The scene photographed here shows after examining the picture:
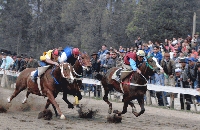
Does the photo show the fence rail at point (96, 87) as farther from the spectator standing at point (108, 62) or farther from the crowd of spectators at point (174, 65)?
the spectator standing at point (108, 62)

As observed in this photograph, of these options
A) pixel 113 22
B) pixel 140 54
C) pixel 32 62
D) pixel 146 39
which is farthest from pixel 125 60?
pixel 113 22

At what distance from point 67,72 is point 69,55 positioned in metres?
1.08

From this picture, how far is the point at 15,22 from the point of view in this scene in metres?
50.7

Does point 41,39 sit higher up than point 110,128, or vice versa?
point 41,39

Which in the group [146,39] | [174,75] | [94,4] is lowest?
[174,75]

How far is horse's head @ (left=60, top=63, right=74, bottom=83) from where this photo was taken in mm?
13055

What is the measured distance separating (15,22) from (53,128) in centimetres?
4075

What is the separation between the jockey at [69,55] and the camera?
1391cm

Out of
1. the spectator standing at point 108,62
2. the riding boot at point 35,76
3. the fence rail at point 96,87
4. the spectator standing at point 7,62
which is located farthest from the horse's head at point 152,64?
the spectator standing at point 7,62

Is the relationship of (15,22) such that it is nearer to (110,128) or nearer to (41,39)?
(41,39)

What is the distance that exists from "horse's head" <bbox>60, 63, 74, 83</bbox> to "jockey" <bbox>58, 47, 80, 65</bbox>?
554mm

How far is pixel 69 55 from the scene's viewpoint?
46.3 ft

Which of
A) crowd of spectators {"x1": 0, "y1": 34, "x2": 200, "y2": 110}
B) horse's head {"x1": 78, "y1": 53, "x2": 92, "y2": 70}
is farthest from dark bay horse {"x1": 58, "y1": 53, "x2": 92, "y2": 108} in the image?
crowd of spectators {"x1": 0, "y1": 34, "x2": 200, "y2": 110}

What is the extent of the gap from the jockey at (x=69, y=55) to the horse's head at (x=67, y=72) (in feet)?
1.82
